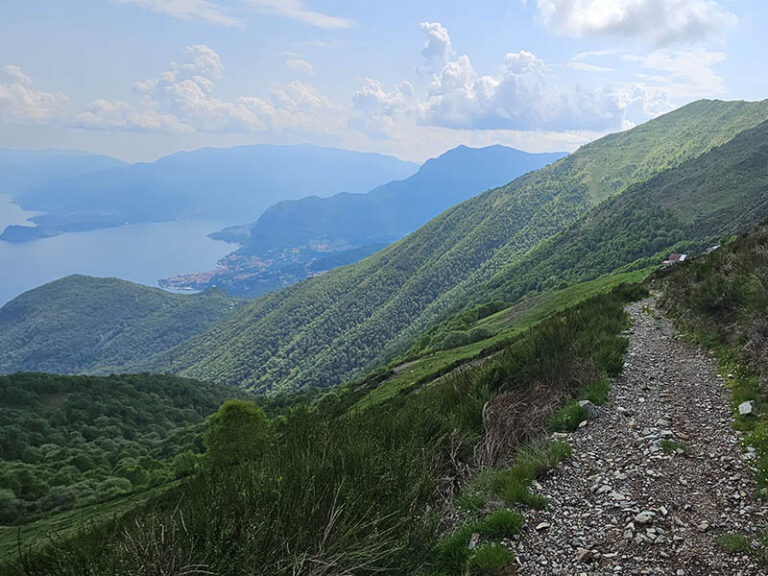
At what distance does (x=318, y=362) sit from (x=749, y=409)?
177425 mm

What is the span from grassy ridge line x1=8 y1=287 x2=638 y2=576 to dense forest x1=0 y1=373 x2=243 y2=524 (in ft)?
175

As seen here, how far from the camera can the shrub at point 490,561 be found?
16.9 ft

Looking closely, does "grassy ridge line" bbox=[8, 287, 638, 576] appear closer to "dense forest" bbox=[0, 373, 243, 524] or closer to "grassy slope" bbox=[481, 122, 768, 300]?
"dense forest" bbox=[0, 373, 243, 524]

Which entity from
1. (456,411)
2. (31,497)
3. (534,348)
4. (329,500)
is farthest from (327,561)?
(31,497)

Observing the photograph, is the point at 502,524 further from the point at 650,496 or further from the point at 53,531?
the point at 53,531

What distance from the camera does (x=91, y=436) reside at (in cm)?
10269

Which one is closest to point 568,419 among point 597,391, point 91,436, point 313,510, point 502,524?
point 597,391

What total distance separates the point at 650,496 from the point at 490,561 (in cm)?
251

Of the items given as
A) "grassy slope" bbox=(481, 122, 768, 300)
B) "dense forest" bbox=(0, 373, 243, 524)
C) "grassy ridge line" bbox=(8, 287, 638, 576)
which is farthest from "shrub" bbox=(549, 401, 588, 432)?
"grassy slope" bbox=(481, 122, 768, 300)

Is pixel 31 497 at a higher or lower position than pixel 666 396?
lower

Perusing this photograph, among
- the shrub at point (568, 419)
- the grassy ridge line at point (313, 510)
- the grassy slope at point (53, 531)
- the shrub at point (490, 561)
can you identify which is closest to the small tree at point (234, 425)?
the grassy slope at point (53, 531)

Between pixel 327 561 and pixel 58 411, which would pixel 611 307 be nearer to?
pixel 327 561

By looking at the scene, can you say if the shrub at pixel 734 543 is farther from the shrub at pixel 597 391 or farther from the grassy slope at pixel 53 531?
the grassy slope at pixel 53 531

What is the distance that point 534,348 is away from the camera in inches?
470
